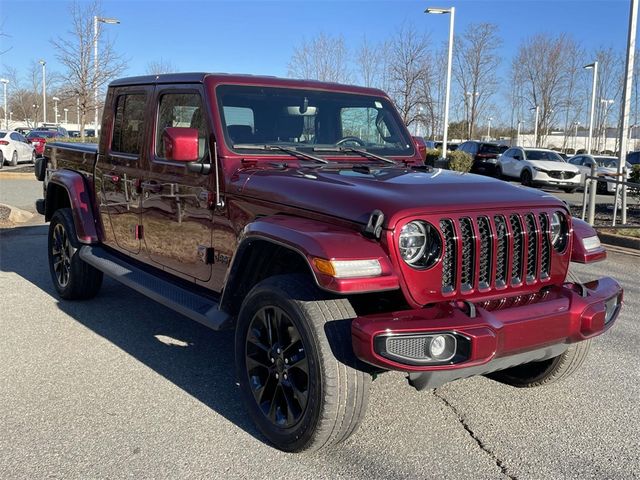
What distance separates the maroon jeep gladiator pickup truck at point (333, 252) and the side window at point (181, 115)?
0.02 metres

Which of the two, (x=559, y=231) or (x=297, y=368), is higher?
(x=559, y=231)

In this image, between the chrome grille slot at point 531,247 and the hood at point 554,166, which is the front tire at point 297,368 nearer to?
the chrome grille slot at point 531,247

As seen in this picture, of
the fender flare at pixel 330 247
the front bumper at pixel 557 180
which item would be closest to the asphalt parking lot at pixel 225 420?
the fender flare at pixel 330 247

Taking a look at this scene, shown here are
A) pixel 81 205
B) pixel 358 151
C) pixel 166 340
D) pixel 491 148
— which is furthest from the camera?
pixel 491 148

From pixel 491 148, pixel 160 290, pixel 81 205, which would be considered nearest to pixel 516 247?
pixel 160 290

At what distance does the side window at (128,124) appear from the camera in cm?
495

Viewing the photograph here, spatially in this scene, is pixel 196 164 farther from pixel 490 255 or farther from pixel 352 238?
pixel 490 255

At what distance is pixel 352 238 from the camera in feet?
9.82

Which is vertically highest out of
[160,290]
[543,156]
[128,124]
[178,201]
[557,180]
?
[128,124]

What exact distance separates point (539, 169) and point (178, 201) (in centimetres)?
1850

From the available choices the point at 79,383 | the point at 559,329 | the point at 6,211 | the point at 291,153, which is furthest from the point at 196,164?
the point at 6,211

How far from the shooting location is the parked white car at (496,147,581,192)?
67.8 ft

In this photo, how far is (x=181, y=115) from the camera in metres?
4.49

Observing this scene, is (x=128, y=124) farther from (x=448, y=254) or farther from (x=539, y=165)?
(x=539, y=165)
